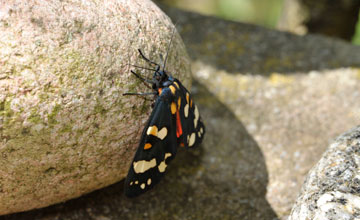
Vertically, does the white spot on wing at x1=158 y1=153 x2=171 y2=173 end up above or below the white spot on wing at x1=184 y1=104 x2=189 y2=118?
below

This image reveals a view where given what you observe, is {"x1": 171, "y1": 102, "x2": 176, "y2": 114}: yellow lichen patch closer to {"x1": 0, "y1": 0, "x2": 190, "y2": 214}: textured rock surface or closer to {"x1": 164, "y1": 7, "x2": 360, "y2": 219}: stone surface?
{"x1": 0, "y1": 0, "x2": 190, "y2": 214}: textured rock surface

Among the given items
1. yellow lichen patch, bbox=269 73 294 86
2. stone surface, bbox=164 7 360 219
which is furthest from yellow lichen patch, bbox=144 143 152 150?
yellow lichen patch, bbox=269 73 294 86

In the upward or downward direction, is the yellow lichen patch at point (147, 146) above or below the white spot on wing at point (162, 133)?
below

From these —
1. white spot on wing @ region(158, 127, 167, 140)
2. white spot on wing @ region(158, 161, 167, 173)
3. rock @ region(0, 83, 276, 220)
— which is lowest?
rock @ region(0, 83, 276, 220)

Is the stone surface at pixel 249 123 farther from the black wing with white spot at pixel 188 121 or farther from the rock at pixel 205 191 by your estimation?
the black wing with white spot at pixel 188 121

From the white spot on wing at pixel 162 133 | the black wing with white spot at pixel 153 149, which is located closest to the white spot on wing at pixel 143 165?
the black wing with white spot at pixel 153 149

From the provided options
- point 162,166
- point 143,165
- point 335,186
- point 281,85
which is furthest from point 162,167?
point 281,85

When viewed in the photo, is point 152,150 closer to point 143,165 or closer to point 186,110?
point 143,165
